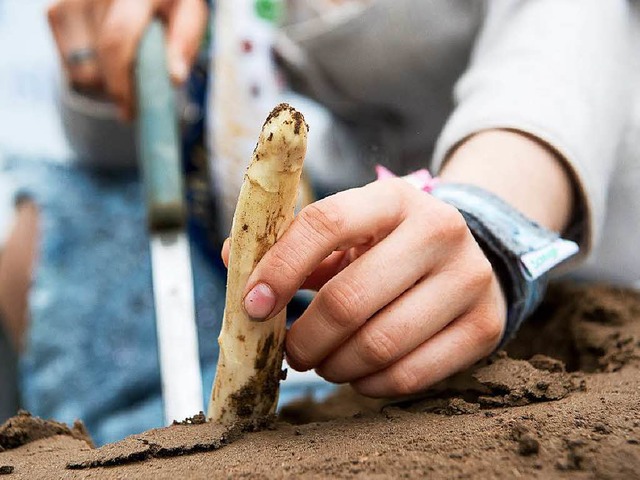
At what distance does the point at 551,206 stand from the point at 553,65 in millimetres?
177

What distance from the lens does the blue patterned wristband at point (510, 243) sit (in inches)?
22.6

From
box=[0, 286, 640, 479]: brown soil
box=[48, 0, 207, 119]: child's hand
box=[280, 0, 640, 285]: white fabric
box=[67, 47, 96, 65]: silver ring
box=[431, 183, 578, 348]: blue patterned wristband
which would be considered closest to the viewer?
box=[0, 286, 640, 479]: brown soil

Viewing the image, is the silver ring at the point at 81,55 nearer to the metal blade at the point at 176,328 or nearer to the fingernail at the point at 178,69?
the fingernail at the point at 178,69

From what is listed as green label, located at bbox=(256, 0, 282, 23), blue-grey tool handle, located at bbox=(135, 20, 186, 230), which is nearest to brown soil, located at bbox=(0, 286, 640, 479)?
blue-grey tool handle, located at bbox=(135, 20, 186, 230)

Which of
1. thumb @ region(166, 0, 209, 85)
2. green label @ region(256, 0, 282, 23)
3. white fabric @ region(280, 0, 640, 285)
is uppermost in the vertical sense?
green label @ region(256, 0, 282, 23)

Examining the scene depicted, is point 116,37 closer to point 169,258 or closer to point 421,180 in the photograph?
point 169,258

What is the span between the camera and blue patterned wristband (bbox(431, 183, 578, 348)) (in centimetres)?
57

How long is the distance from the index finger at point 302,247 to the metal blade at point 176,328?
30cm

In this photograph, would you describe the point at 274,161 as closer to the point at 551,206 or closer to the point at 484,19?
the point at 551,206

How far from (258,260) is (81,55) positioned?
77 cm

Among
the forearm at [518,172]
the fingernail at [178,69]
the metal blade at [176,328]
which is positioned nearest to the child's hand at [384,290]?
the forearm at [518,172]

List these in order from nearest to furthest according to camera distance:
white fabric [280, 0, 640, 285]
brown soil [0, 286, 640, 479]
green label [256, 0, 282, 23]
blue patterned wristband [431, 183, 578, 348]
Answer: brown soil [0, 286, 640, 479] → blue patterned wristband [431, 183, 578, 348] → white fabric [280, 0, 640, 285] → green label [256, 0, 282, 23]

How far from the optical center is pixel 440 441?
1.37 feet

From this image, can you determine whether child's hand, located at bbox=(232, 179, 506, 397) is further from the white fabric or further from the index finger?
the white fabric
